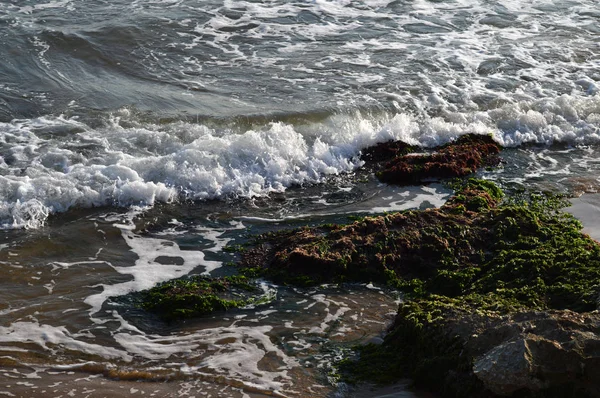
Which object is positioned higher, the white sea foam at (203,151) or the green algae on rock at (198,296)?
the white sea foam at (203,151)

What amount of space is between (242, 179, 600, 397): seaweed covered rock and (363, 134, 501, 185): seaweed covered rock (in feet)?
1.94

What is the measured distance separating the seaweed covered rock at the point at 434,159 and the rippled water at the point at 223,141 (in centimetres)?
25

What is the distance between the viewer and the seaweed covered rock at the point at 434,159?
8.99 m

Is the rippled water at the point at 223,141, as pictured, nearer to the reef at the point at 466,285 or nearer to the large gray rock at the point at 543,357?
the reef at the point at 466,285

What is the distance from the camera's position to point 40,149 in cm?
923

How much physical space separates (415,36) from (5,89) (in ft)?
25.4

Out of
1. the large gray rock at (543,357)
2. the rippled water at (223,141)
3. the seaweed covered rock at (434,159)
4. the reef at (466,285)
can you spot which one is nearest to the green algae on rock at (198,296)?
the reef at (466,285)

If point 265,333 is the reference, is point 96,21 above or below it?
above

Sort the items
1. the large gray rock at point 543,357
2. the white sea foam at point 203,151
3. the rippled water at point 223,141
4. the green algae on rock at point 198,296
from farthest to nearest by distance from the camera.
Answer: the white sea foam at point 203,151, the green algae on rock at point 198,296, the rippled water at point 223,141, the large gray rock at point 543,357

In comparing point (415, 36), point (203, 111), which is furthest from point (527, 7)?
point (203, 111)

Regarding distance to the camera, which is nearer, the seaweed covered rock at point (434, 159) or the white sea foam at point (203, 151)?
the white sea foam at point (203, 151)

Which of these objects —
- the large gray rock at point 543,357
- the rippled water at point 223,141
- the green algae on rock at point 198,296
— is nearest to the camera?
the large gray rock at point 543,357

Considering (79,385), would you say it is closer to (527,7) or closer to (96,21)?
(96,21)

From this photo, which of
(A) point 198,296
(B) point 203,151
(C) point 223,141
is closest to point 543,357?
(A) point 198,296
